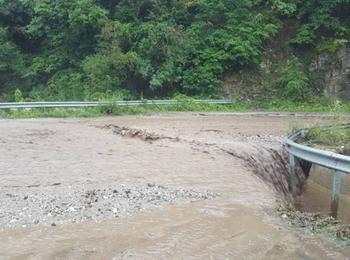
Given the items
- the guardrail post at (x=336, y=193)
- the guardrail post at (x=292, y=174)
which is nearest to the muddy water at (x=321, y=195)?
the guardrail post at (x=336, y=193)

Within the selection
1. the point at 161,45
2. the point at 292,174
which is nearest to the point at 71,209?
the point at 292,174

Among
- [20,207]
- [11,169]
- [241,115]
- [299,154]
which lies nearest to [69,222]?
[20,207]

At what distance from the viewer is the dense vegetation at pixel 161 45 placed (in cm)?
2778

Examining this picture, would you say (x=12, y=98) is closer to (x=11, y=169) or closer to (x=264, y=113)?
(x=264, y=113)

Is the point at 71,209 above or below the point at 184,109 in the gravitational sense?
below

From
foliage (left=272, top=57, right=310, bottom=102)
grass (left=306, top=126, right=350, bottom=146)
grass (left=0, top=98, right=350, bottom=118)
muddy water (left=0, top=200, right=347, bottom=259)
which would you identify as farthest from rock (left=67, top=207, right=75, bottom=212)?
foliage (left=272, top=57, right=310, bottom=102)

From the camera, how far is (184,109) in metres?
24.8

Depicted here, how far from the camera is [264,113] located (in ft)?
79.2

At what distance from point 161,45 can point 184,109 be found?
16.7ft

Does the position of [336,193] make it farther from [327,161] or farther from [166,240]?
[166,240]

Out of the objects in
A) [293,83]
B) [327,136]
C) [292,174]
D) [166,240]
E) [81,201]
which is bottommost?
[292,174]

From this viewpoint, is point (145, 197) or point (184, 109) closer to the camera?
point (145, 197)

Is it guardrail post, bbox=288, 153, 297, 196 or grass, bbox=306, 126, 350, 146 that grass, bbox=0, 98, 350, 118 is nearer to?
grass, bbox=306, 126, 350, 146

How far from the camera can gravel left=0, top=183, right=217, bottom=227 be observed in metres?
6.66
